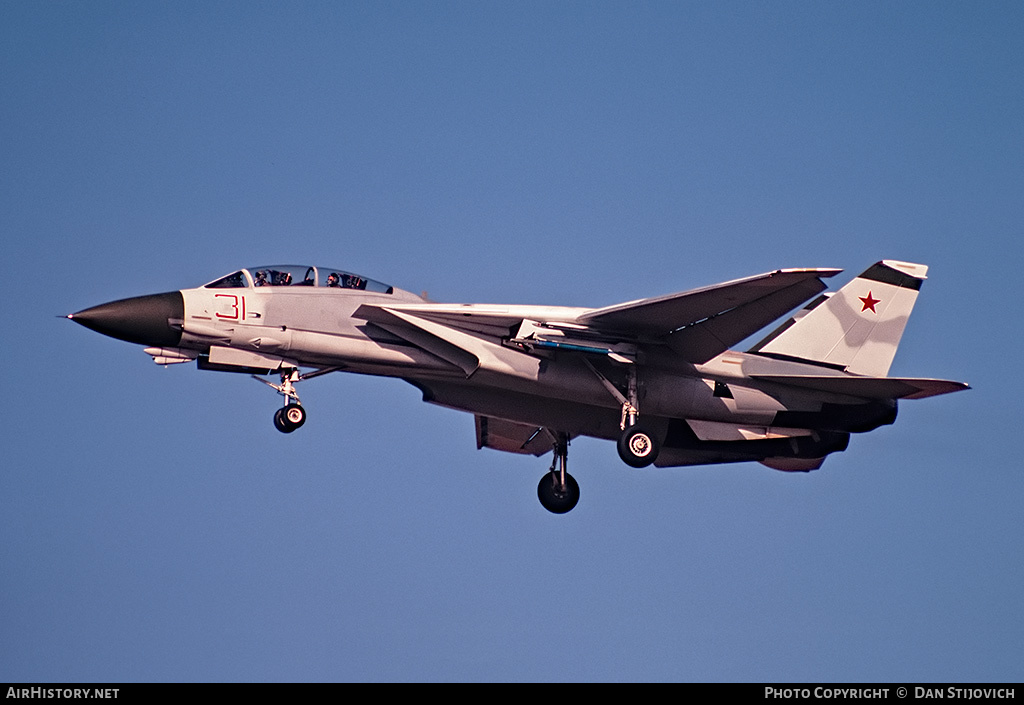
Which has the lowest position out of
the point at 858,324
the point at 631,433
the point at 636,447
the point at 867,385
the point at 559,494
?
the point at 559,494

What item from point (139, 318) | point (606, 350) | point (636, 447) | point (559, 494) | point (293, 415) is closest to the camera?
point (139, 318)

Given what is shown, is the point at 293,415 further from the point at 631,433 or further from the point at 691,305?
the point at 691,305

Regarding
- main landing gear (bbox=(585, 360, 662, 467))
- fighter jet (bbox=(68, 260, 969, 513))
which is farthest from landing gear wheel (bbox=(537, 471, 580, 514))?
main landing gear (bbox=(585, 360, 662, 467))

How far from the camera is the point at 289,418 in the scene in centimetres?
2344

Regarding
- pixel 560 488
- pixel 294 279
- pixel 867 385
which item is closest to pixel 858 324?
pixel 867 385

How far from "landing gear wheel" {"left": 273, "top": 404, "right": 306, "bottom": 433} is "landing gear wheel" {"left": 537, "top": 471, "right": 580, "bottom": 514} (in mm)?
6511

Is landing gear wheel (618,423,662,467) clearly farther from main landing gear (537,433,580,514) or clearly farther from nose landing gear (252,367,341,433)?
nose landing gear (252,367,341,433)

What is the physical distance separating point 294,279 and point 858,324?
10614mm

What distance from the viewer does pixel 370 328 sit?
2420 cm

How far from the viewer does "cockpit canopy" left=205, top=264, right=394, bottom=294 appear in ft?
78.6

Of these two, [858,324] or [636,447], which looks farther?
[858,324]

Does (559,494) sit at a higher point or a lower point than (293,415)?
lower
